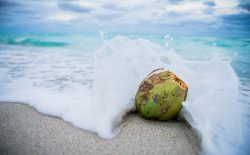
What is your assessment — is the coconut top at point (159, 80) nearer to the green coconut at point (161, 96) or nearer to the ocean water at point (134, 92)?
the green coconut at point (161, 96)

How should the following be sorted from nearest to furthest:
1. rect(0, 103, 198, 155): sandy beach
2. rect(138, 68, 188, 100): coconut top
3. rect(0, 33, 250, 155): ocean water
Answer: rect(0, 103, 198, 155): sandy beach → rect(0, 33, 250, 155): ocean water → rect(138, 68, 188, 100): coconut top

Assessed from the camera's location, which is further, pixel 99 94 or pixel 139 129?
pixel 99 94

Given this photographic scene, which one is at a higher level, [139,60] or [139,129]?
[139,60]

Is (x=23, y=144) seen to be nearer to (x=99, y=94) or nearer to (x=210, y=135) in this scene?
(x=99, y=94)

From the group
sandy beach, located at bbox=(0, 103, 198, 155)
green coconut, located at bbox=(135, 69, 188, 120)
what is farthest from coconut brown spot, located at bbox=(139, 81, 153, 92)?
sandy beach, located at bbox=(0, 103, 198, 155)

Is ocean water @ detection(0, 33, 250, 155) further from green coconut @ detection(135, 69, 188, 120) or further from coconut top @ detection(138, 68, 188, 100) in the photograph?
coconut top @ detection(138, 68, 188, 100)

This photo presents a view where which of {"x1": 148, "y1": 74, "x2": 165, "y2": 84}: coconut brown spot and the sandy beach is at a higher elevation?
{"x1": 148, "y1": 74, "x2": 165, "y2": 84}: coconut brown spot

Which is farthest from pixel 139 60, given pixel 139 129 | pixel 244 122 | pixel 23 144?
pixel 23 144

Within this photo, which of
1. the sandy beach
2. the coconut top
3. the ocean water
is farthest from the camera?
the coconut top
